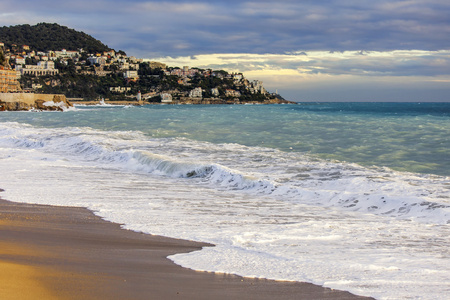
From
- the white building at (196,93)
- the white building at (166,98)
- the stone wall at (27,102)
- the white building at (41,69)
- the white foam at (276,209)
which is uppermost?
the white building at (41,69)

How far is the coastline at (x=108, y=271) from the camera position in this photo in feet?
14.1

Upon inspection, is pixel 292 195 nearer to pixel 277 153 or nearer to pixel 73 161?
pixel 277 153


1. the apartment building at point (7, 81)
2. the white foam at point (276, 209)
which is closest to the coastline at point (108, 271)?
the white foam at point (276, 209)

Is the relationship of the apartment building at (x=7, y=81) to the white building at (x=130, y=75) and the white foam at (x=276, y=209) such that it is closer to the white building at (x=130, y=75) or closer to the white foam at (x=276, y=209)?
the white foam at (x=276, y=209)

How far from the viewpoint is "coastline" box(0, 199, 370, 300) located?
4.31 meters

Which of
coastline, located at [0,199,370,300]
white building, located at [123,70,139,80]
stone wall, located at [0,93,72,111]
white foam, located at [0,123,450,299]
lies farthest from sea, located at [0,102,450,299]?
white building, located at [123,70,139,80]

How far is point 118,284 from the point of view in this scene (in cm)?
451

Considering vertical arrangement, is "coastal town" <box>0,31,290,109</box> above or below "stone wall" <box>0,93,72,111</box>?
above

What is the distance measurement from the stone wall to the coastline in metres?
73.5

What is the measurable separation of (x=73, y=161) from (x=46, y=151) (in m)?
3.64

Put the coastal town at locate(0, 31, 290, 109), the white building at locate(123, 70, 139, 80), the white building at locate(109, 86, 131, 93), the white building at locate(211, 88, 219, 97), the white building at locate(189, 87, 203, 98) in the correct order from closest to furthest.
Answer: the coastal town at locate(0, 31, 290, 109)
the white building at locate(109, 86, 131, 93)
the white building at locate(189, 87, 203, 98)
the white building at locate(123, 70, 139, 80)
the white building at locate(211, 88, 219, 97)

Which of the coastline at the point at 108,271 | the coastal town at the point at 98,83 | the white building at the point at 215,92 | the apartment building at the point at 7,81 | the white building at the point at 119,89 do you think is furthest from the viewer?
the white building at the point at 215,92

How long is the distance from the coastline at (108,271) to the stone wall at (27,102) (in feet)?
241

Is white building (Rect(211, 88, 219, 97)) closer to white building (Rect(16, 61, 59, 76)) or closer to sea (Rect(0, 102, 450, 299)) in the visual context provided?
white building (Rect(16, 61, 59, 76))
